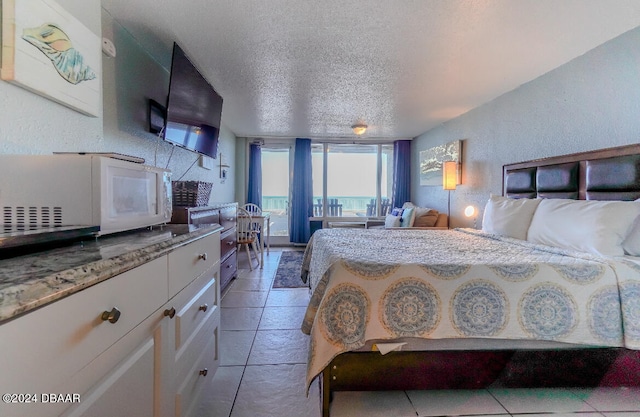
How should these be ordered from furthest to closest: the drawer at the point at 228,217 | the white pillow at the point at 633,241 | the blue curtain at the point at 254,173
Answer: the blue curtain at the point at 254,173 → the drawer at the point at 228,217 → the white pillow at the point at 633,241

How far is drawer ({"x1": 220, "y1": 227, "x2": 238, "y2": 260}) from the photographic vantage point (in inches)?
125

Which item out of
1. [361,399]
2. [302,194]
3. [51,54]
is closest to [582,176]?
[361,399]

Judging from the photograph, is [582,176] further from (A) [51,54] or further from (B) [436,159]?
(A) [51,54]

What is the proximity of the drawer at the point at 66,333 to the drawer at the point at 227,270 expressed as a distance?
2.37m

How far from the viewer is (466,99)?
11.4 ft

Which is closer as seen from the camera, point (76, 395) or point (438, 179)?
point (76, 395)

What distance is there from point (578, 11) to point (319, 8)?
1.61 meters

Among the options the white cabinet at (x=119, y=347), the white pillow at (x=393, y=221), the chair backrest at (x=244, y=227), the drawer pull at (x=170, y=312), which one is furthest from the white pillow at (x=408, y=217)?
the drawer pull at (x=170, y=312)

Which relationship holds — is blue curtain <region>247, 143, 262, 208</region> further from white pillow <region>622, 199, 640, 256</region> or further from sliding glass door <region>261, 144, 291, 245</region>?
white pillow <region>622, 199, 640, 256</region>

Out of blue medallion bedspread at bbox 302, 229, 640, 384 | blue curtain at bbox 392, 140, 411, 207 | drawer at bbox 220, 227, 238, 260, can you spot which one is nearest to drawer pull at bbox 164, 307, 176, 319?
blue medallion bedspread at bbox 302, 229, 640, 384

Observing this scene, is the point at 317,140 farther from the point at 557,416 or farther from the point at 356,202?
the point at 557,416

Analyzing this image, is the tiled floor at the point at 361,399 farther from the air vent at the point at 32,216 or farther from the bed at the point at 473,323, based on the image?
the air vent at the point at 32,216

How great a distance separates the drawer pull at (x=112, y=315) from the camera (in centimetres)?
69

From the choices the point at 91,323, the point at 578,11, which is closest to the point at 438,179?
the point at 578,11
